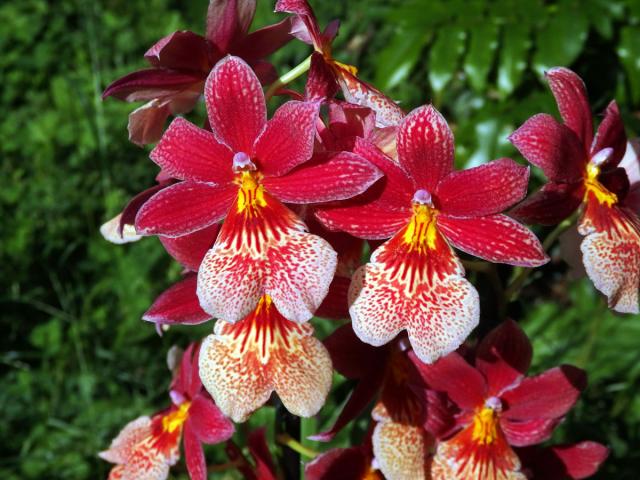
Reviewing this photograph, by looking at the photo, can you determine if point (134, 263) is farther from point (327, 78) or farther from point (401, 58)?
point (327, 78)

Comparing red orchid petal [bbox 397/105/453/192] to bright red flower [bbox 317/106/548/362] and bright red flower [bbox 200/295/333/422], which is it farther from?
bright red flower [bbox 200/295/333/422]

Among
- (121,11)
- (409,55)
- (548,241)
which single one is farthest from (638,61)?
(121,11)

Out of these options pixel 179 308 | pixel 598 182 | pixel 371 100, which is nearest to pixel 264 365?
pixel 179 308

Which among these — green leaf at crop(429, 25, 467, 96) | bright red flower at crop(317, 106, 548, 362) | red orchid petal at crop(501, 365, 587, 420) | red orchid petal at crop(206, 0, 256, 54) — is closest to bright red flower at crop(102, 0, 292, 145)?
red orchid petal at crop(206, 0, 256, 54)

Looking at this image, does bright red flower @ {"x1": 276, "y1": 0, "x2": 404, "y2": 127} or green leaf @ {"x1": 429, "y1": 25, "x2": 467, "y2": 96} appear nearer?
bright red flower @ {"x1": 276, "y1": 0, "x2": 404, "y2": 127}

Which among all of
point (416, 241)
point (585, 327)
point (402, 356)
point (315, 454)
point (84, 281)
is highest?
point (416, 241)

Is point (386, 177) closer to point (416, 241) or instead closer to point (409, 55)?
point (416, 241)
